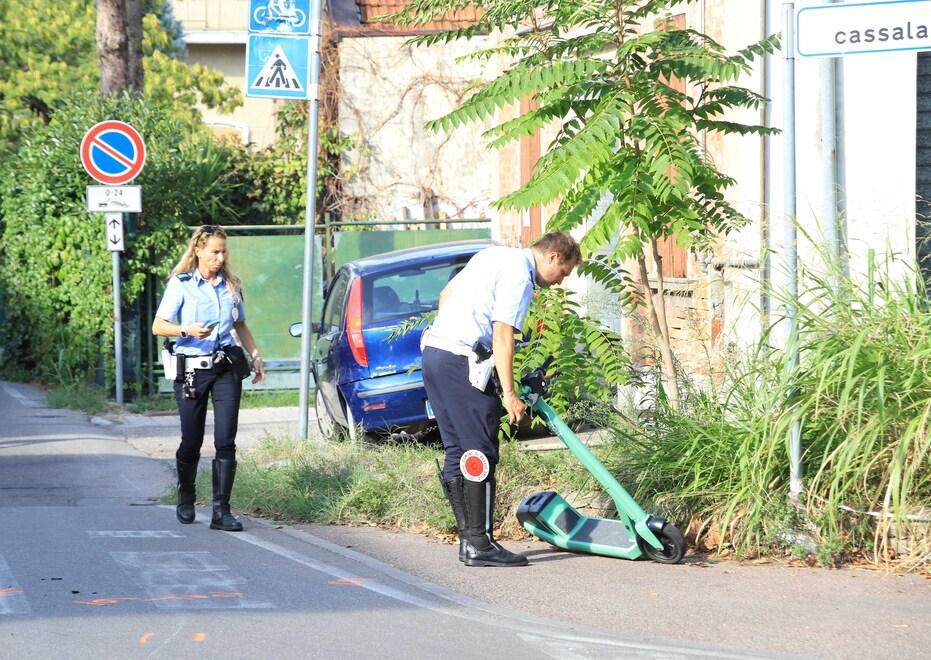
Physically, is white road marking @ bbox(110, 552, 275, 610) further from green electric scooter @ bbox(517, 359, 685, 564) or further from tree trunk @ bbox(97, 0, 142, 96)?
tree trunk @ bbox(97, 0, 142, 96)

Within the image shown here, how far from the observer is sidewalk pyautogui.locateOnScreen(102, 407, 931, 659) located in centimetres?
549

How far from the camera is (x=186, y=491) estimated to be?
861cm

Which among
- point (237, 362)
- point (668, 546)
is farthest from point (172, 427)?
point (668, 546)

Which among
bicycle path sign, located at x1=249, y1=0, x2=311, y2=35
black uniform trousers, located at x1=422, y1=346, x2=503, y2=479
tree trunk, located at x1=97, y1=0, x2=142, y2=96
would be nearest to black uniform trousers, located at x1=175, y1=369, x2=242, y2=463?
black uniform trousers, located at x1=422, y1=346, x2=503, y2=479

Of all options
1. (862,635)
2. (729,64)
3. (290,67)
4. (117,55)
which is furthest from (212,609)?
(117,55)

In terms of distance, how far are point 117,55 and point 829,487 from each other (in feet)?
48.9

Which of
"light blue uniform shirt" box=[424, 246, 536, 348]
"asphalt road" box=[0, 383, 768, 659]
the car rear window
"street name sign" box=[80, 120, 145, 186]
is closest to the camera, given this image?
"asphalt road" box=[0, 383, 768, 659]

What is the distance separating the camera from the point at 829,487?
22.7ft

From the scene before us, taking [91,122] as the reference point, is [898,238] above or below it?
below

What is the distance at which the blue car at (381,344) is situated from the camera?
36.8 feet

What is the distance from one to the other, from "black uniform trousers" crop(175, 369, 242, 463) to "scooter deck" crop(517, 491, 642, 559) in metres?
1.92

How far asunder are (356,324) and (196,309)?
331 centimetres

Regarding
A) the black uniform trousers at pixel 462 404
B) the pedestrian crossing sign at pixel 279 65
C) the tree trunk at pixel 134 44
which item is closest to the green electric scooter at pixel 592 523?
the black uniform trousers at pixel 462 404

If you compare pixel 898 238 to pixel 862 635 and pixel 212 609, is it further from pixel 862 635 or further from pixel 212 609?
pixel 212 609
